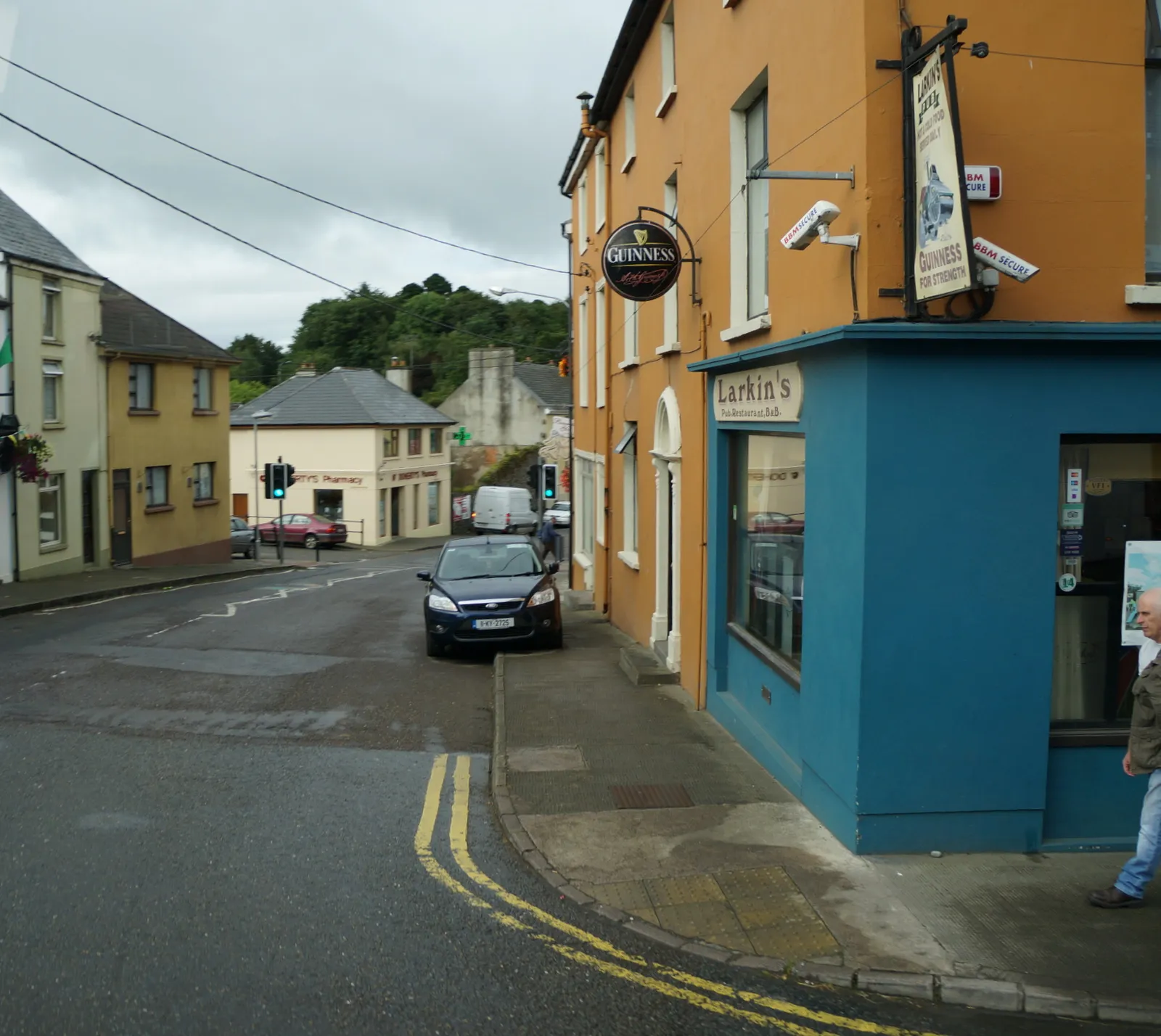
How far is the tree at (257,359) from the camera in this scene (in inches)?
4306

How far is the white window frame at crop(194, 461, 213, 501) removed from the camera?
36.5m

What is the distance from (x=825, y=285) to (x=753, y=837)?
3515 mm

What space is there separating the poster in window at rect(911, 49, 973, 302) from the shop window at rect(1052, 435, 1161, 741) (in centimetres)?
141

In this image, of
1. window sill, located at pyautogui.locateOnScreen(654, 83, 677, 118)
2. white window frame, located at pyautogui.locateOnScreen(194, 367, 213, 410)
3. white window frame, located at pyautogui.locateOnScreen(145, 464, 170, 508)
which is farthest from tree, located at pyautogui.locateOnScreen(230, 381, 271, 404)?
window sill, located at pyautogui.locateOnScreen(654, 83, 677, 118)

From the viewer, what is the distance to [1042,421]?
6.75m

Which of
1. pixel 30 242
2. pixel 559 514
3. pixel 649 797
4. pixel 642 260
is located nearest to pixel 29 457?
pixel 30 242

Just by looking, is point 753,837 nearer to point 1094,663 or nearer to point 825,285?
point 1094,663

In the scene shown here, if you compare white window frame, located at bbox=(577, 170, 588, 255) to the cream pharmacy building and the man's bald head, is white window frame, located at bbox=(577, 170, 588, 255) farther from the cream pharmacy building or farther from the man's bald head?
the cream pharmacy building

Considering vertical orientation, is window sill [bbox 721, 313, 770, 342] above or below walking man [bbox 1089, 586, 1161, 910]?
above

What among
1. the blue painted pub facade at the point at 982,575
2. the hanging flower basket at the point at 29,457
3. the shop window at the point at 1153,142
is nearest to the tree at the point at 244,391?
the hanging flower basket at the point at 29,457

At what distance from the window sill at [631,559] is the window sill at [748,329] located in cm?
616

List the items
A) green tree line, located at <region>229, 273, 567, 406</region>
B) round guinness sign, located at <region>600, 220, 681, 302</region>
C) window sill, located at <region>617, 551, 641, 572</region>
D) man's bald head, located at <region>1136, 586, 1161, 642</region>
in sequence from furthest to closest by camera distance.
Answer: green tree line, located at <region>229, 273, 567, 406</region>
window sill, located at <region>617, 551, 641, 572</region>
round guinness sign, located at <region>600, 220, 681, 302</region>
man's bald head, located at <region>1136, 586, 1161, 642</region>

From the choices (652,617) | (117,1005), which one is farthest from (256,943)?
(652,617)

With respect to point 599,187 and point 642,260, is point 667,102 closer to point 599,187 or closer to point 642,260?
point 642,260
